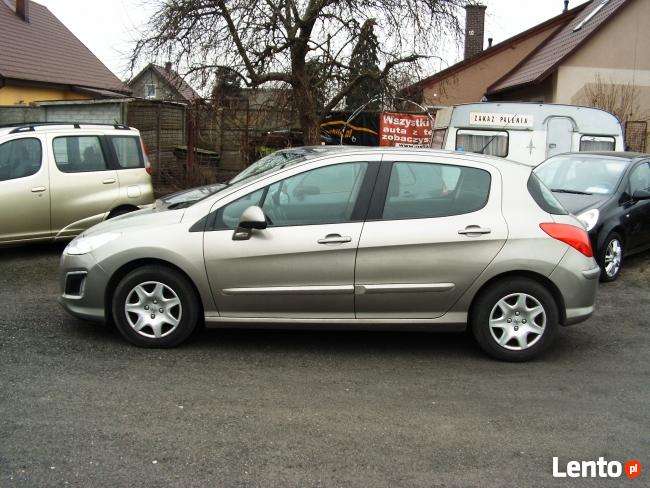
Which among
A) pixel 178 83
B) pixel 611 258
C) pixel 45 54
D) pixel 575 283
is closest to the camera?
pixel 575 283

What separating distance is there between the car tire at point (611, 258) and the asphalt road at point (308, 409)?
2.14 metres

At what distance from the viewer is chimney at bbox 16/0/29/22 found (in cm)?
2636

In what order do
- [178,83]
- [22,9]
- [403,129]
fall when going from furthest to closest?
[22,9] < [403,129] < [178,83]

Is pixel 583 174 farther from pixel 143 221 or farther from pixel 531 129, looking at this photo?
pixel 143 221

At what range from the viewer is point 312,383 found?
4801mm

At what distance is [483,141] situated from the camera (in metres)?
12.2

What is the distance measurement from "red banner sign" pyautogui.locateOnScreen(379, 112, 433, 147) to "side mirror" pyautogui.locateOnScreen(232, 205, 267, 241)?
35.7 feet

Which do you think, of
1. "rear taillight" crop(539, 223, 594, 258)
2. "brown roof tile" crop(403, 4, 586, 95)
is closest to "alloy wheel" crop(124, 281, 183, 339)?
"rear taillight" crop(539, 223, 594, 258)

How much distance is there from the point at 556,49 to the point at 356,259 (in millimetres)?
21170

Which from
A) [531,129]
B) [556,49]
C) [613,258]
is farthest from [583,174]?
[556,49]

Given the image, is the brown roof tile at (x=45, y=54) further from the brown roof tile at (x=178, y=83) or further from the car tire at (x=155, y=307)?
the car tire at (x=155, y=307)

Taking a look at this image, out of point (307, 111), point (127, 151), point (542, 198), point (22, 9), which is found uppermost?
point (22, 9)

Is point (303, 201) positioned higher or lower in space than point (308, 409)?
higher

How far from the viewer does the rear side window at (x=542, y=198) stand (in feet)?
17.8
